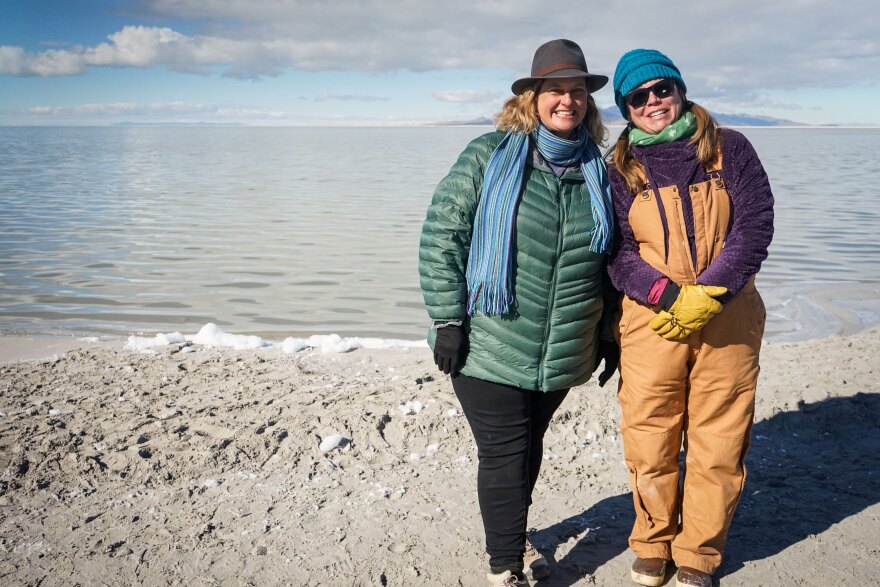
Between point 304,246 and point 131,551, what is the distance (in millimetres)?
10006

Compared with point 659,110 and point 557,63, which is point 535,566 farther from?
point 557,63

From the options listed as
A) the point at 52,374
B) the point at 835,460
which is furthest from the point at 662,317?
the point at 52,374

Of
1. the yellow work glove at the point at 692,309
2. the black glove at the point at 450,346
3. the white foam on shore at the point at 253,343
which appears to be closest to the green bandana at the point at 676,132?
the yellow work glove at the point at 692,309

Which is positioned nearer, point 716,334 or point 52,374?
point 716,334

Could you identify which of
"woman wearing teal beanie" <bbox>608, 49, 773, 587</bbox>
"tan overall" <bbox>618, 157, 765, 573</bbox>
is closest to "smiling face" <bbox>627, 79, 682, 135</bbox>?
"woman wearing teal beanie" <bbox>608, 49, 773, 587</bbox>

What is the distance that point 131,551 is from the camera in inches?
128

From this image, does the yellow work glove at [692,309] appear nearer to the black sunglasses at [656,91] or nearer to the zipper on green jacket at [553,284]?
the zipper on green jacket at [553,284]

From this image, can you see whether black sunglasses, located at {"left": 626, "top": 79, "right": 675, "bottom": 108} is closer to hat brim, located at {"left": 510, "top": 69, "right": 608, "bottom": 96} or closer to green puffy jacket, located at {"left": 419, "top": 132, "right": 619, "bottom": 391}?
hat brim, located at {"left": 510, "top": 69, "right": 608, "bottom": 96}

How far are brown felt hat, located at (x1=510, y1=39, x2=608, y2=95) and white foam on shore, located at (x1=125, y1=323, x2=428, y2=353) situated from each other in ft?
12.3

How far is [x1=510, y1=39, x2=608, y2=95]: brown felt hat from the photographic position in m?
2.73

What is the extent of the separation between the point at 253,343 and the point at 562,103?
445 centimetres

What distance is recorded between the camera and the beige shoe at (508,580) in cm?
291

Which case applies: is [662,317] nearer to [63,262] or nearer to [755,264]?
[755,264]

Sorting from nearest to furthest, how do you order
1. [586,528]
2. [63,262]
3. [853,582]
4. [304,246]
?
1. [853,582]
2. [586,528]
3. [63,262]
4. [304,246]
